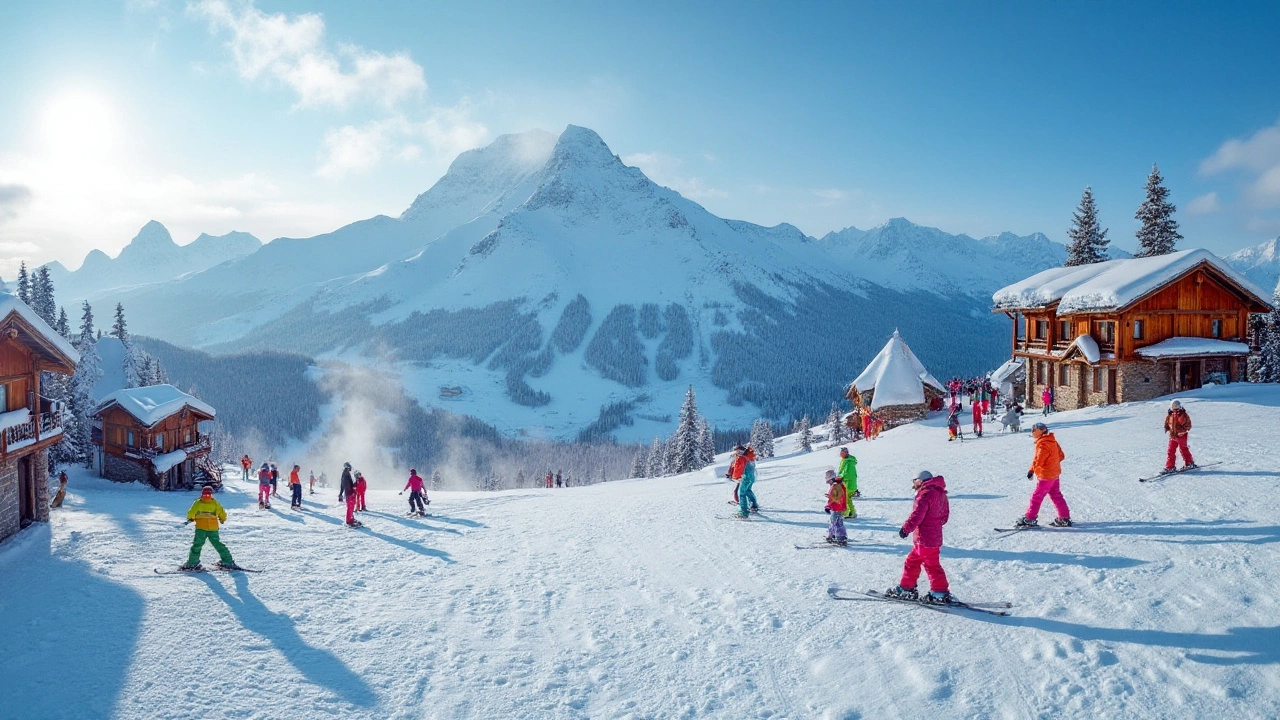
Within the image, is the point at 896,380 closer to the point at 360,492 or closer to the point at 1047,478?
the point at 1047,478

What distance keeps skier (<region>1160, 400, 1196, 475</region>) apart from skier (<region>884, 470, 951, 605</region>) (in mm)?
9530

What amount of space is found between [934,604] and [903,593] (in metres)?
0.44

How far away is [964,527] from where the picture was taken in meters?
12.7

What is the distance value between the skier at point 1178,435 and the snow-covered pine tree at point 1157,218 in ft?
111

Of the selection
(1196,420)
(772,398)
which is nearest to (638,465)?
(1196,420)

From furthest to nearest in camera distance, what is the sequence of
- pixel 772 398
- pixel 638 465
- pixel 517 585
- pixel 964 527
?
pixel 772 398
pixel 638 465
pixel 964 527
pixel 517 585

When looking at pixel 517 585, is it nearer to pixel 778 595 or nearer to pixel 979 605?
pixel 778 595

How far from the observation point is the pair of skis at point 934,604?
337 inches

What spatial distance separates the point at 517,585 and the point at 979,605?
7.57 m

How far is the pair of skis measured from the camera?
8555 millimetres

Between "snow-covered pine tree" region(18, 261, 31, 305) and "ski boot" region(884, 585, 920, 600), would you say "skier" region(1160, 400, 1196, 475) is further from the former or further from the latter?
"snow-covered pine tree" region(18, 261, 31, 305)

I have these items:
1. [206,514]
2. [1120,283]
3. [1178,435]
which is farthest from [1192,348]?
[206,514]

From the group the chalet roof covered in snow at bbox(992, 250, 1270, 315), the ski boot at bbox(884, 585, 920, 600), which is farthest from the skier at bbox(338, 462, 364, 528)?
the chalet roof covered in snow at bbox(992, 250, 1270, 315)

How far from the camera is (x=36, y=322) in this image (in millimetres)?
17906
